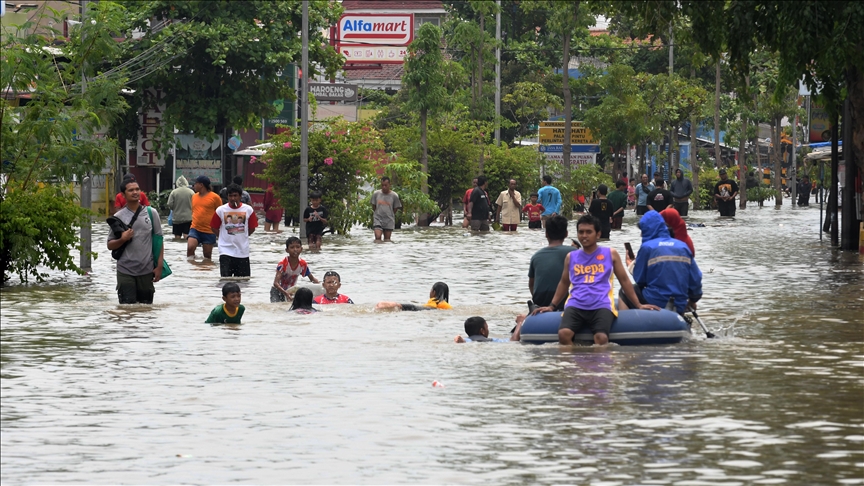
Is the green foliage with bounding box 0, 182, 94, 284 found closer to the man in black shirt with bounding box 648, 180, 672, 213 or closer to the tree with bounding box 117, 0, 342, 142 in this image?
the man in black shirt with bounding box 648, 180, 672, 213

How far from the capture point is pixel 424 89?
1874 inches

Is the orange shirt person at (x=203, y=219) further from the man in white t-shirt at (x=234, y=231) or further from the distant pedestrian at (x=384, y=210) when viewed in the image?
the distant pedestrian at (x=384, y=210)

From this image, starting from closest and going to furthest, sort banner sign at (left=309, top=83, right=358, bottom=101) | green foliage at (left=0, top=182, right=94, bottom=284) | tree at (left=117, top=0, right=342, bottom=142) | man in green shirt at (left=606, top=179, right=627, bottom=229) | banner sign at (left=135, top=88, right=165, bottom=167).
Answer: green foliage at (left=0, top=182, right=94, bottom=284), man in green shirt at (left=606, top=179, right=627, bottom=229), tree at (left=117, top=0, right=342, bottom=142), banner sign at (left=309, top=83, right=358, bottom=101), banner sign at (left=135, top=88, right=165, bottom=167)

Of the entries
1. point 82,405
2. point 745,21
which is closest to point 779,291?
point 745,21

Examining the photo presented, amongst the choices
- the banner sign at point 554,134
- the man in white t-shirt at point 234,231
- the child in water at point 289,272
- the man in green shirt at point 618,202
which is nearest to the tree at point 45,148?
the man in white t-shirt at point 234,231

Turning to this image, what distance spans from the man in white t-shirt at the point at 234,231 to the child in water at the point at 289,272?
129 inches

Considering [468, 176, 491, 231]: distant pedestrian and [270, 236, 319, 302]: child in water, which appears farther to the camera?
[468, 176, 491, 231]: distant pedestrian

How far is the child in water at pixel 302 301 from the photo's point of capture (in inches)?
708

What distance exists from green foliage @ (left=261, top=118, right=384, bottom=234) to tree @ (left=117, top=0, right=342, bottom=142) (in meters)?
9.65

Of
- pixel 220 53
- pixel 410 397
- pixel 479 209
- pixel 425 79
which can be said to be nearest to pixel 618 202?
pixel 479 209

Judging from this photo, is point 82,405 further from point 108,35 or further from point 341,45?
point 341,45

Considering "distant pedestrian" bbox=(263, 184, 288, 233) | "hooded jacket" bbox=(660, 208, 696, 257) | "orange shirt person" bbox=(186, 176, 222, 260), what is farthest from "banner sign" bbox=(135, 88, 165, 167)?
"hooded jacket" bbox=(660, 208, 696, 257)

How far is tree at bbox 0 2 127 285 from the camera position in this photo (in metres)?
21.6

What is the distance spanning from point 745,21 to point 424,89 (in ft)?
86.6
